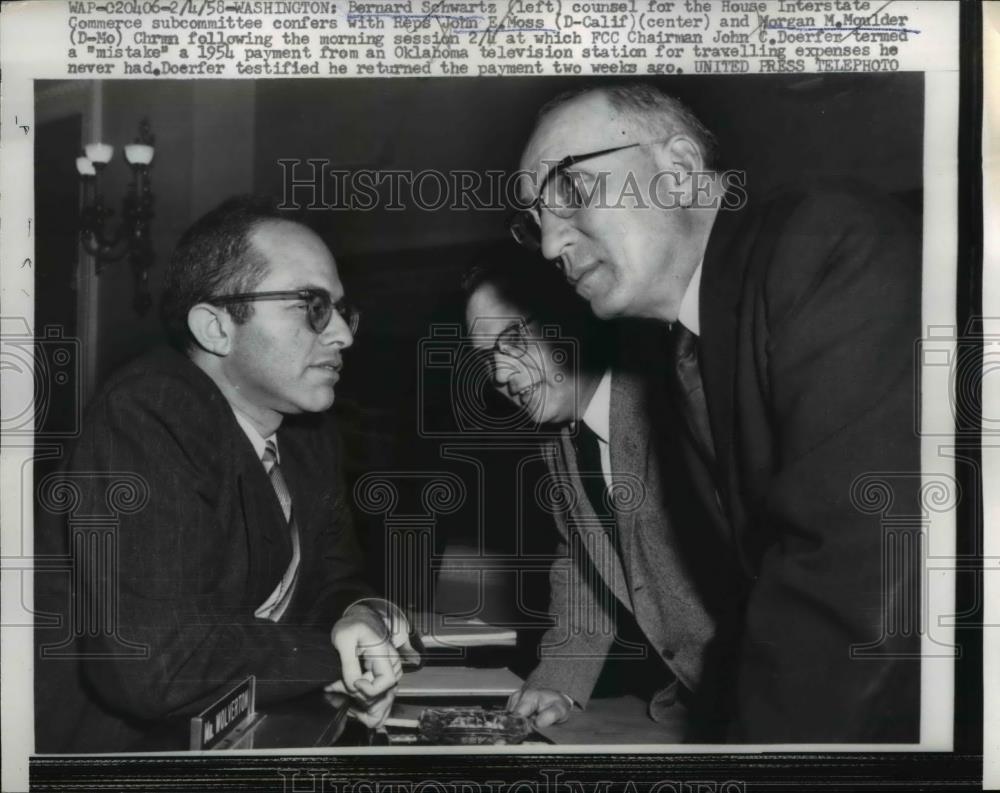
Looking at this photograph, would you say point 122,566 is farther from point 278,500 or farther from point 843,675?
point 843,675

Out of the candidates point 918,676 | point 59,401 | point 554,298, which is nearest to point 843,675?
point 918,676

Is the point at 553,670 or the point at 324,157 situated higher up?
the point at 324,157

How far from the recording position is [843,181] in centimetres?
305

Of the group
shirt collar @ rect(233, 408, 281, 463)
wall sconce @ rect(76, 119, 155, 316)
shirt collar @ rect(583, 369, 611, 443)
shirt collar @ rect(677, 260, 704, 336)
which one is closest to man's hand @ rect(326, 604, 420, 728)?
shirt collar @ rect(233, 408, 281, 463)

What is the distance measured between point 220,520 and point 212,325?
1.85 feet

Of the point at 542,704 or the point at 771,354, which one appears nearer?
the point at 771,354

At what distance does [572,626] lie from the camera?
3.05 metres

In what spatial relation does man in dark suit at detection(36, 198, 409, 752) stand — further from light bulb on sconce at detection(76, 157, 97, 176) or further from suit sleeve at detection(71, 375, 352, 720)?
light bulb on sconce at detection(76, 157, 97, 176)

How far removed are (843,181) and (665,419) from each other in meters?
0.88

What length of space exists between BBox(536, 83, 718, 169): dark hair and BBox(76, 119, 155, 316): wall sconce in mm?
1164

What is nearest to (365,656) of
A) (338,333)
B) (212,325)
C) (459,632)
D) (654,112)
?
(459,632)

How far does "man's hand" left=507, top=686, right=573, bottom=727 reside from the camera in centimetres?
306

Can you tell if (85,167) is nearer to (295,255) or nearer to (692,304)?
(295,255)

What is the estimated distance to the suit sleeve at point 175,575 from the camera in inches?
117
